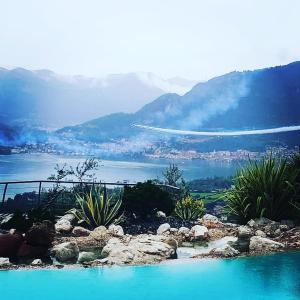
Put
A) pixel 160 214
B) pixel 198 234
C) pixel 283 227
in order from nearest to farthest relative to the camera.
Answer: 1. pixel 198 234
2. pixel 283 227
3. pixel 160 214

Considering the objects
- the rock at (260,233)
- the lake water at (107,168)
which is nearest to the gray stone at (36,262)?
the rock at (260,233)

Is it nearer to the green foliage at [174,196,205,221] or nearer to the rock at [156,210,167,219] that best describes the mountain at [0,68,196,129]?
the green foliage at [174,196,205,221]

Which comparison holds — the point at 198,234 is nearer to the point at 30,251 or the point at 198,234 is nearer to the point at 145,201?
the point at 145,201

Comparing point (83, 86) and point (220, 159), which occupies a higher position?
point (83, 86)

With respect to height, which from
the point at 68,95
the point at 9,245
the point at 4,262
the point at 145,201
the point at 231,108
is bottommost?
the point at 4,262

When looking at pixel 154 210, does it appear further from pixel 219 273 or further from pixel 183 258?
pixel 219 273

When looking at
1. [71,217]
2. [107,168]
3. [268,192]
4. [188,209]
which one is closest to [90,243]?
[71,217]

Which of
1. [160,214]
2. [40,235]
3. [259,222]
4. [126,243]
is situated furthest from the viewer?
[160,214]

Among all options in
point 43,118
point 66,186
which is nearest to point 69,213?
point 66,186
